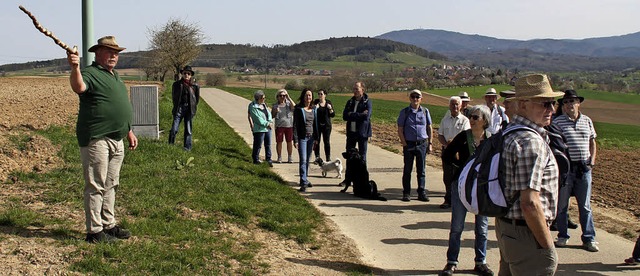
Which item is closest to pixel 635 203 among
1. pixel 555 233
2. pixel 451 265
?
pixel 555 233

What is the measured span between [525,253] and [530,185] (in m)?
0.46

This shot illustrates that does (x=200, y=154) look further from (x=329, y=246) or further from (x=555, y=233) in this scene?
(x=555, y=233)

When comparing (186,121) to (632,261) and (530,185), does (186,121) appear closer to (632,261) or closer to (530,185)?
(632,261)

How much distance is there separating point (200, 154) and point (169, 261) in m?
6.45

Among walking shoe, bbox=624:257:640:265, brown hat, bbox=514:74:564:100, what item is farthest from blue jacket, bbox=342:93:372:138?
brown hat, bbox=514:74:564:100

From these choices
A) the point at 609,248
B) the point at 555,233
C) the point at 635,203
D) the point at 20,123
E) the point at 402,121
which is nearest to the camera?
the point at 609,248

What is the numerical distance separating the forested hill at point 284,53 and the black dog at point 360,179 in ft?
305

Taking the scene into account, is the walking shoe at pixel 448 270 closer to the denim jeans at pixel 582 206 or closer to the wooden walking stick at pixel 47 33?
the denim jeans at pixel 582 206

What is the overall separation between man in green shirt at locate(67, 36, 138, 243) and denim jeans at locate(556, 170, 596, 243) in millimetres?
4720

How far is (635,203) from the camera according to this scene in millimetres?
9922

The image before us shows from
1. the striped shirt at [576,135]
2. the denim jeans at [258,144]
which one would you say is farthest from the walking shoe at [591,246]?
the denim jeans at [258,144]

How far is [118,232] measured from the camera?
5773mm

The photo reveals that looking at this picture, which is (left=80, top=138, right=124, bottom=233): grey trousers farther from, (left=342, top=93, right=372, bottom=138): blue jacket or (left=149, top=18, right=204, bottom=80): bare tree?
(left=149, top=18, right=204, bottom=80): bare tree

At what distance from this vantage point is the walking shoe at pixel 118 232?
5707 mm
